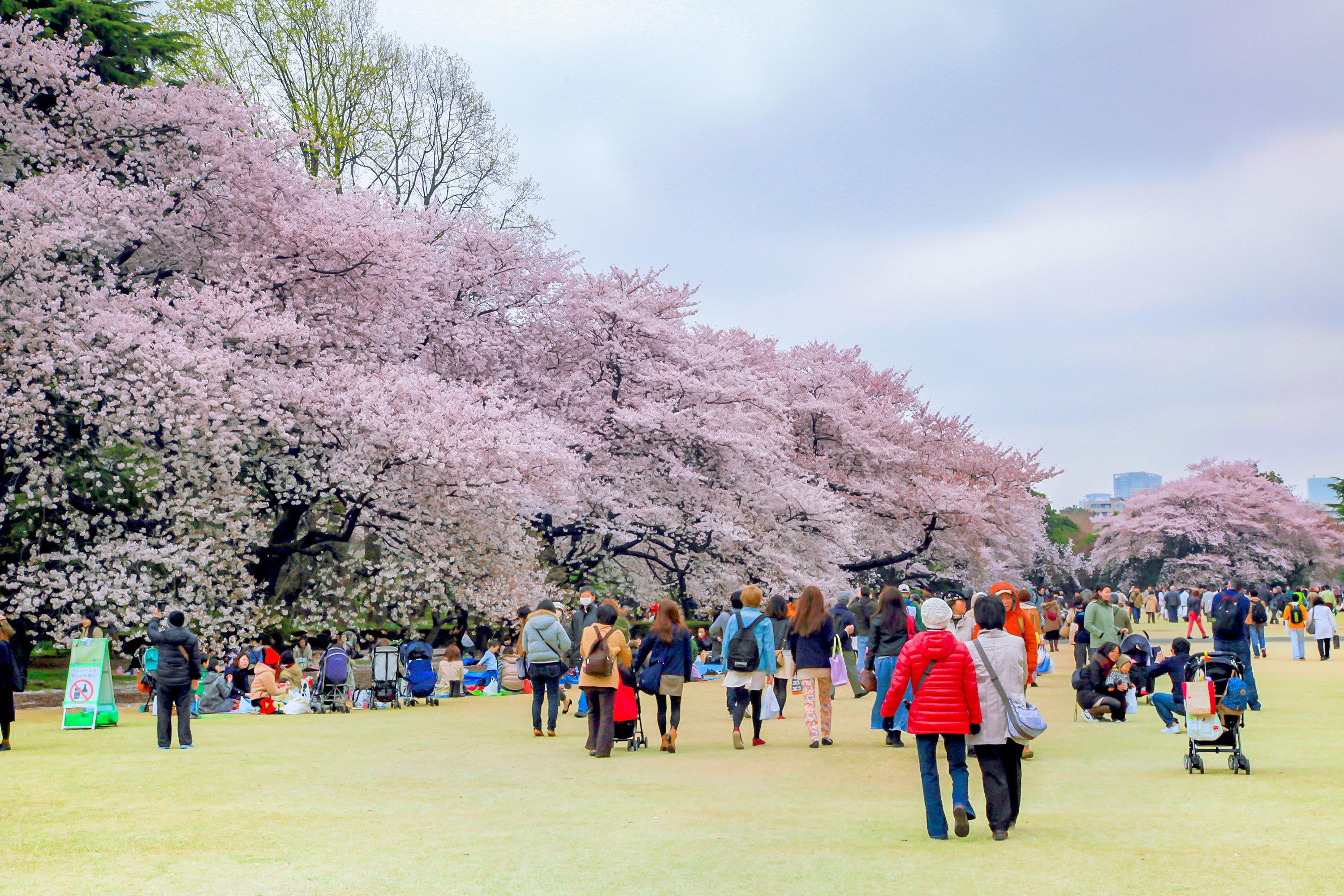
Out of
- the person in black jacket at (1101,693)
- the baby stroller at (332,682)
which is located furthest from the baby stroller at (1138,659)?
the baby stroller at (332,682)

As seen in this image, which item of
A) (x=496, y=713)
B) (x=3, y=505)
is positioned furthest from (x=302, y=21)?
(x=496, y=713)

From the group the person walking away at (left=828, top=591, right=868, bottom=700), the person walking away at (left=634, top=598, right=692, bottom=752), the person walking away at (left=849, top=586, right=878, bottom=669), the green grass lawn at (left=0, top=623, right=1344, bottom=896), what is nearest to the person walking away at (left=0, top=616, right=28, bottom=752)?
the green grass lawn at (left=0, top=623, right=1344, bottom=896)

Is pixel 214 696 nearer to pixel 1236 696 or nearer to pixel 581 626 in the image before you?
pixel 581 626

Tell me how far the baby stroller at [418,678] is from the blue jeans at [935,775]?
1155cm

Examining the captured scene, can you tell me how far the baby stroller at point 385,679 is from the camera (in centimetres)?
1681

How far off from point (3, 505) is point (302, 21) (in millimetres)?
18658

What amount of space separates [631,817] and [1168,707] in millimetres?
7780

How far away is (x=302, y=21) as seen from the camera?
31594 millimetres

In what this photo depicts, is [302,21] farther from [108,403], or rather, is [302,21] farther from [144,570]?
[144,570]

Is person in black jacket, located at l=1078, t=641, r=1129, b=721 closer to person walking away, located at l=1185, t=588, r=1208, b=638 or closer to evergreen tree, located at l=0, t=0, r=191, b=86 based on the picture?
person walking away, located at l=1185, t=588, r=1208, b=638

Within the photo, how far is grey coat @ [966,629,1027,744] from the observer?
682 centimetres

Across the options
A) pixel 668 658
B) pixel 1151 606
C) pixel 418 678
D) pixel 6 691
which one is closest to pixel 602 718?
pixel 668 658

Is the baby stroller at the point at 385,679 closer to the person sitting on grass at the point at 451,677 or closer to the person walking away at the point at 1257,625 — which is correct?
the person sitting on grass at the point at 451,677

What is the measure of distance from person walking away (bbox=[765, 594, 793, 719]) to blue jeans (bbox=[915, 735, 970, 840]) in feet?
21.0
